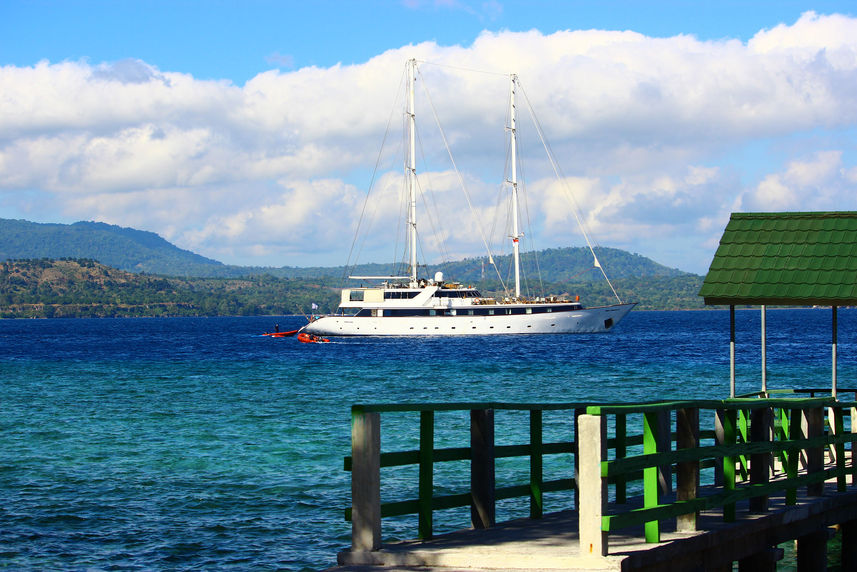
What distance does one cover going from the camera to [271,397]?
1684 inches

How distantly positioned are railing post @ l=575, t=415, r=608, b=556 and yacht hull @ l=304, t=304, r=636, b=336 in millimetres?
102764

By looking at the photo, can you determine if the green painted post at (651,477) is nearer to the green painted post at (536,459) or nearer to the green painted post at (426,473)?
the green painted post at (536,459)

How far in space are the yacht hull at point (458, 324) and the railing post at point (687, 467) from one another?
333ft

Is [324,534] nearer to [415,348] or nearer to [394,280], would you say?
[415,348]

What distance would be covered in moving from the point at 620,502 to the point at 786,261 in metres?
6.62

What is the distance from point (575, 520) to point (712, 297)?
712 centimetres

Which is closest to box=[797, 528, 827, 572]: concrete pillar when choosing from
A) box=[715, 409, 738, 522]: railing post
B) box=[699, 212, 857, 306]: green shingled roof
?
box=[715, 409, 738, 522]: railing post

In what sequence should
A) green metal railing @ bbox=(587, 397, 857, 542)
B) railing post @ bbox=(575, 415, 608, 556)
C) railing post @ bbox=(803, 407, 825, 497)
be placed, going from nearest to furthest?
railing post @ bbox=(575, 415, 608, 556) < green metal railing @ bbox=(587, 397, 857, 542) < railing post @ bbox=(803, 407, 825, 497)

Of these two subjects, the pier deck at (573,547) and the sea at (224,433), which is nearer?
the pier deck at (573,547)

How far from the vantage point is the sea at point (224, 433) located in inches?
601

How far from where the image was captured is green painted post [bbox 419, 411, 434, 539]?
902 centimetres

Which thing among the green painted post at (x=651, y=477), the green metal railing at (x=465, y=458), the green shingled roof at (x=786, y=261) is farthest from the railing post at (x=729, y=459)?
the green shingled roof at (x=786, y=261)

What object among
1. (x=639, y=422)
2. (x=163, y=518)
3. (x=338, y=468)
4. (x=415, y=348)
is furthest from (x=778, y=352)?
(x=163, y=518)

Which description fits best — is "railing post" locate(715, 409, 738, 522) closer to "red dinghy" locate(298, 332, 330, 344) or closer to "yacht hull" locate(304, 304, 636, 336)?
"yacht hull" locate(304, 304, 636, 336)
